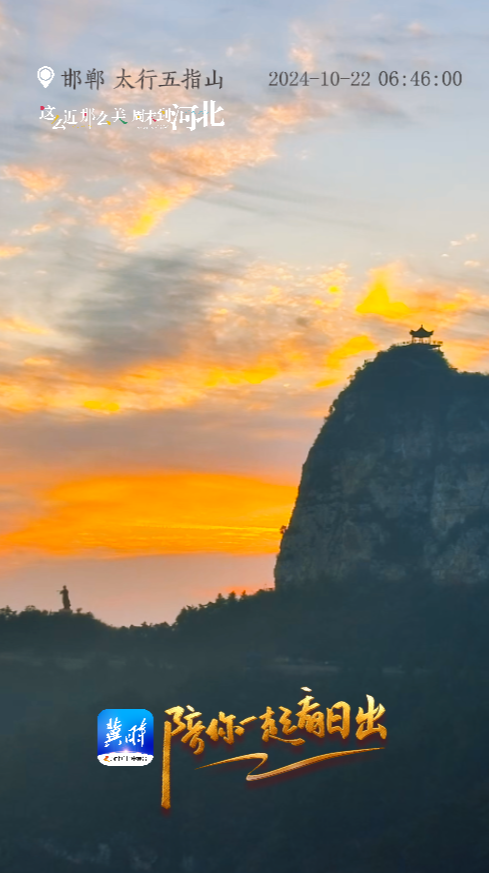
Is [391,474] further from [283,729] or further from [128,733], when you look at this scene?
[128,733]

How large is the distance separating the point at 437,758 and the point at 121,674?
2382 cm

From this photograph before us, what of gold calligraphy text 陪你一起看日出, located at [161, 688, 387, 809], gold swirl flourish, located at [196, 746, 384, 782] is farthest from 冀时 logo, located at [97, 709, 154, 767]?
gold swirl flourish, located at [196, 746, 384, 782]

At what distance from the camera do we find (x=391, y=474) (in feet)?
339

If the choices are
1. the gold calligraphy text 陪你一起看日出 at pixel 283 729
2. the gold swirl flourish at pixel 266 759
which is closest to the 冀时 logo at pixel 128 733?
the gold calligraphy text 陪你一起看日出 at pixel 283 729

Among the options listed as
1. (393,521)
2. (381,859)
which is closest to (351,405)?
(393,521)

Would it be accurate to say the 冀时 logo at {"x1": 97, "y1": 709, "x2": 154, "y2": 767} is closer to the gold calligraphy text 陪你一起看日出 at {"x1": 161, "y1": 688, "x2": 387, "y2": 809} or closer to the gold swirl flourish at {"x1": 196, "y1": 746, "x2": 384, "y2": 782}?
the gold calligraphy text 陪你一起看日出 at {"x1": 161, "y1": 688, "x2": 387, "y2": 809}

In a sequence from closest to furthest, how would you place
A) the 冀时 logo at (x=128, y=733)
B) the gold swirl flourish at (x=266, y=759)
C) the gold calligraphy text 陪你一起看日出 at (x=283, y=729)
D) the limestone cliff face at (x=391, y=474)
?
1. the 冀时 logo at (x=128, y=733)
2. the gold calligraphy text 陪你一起看日出 at (x=283, y=729)
3. the gold swirl flourish at (x=266, y=759)
4. the limestone cliff face at (x=391, y=474)

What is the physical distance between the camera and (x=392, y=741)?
86.5 metres

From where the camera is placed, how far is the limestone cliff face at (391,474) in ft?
332

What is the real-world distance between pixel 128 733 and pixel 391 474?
44.8 meters

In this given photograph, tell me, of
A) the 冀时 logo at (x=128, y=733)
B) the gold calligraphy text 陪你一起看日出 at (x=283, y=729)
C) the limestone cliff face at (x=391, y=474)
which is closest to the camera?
the 冀时 logo at (x=128, y=733)

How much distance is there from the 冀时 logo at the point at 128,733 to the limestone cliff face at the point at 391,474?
1560 inches

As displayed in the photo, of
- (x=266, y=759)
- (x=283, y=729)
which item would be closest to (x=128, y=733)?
(x=283, y=729)

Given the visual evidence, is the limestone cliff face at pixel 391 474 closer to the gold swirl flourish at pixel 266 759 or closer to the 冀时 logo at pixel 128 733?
the gold swirl flourish at pixel 266 759
